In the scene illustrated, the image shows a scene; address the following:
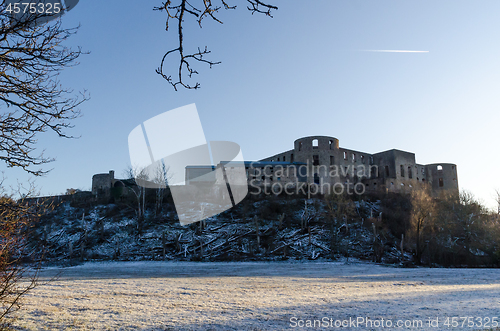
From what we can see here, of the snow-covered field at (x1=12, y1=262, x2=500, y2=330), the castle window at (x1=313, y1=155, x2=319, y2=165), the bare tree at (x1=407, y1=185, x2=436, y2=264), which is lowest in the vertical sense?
the snow-covered field at (x1=12, y1=262, x2=500, y2=330)

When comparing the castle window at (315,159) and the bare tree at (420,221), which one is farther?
the castle window at (315,159)

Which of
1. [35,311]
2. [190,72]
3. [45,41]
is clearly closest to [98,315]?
[35,311]

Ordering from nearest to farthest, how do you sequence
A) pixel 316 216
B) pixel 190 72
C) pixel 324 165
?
pixel 190 72 < pixel 316 216 < pixel 324 165

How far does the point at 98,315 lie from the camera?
28.7 ft

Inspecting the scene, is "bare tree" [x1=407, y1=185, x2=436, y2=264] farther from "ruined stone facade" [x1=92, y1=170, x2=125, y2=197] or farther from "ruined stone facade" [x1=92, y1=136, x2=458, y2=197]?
"ruined stone facade" [x1=92, y1=170, x2=125, y2=197]

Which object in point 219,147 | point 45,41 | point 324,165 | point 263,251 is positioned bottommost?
point 263,251

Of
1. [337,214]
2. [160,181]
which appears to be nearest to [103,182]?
[160,181]

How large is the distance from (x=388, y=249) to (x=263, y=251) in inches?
483

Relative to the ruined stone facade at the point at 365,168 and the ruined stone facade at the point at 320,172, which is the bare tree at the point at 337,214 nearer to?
the ruined stone facade at the point at 320,172

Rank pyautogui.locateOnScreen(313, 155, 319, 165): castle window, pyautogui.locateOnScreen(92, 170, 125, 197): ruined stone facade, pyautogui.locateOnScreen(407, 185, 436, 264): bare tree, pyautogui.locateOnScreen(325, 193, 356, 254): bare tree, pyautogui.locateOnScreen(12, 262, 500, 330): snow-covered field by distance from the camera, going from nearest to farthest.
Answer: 1. pyautogui.locateOnScreen(12, 262, 500, 330): snow-covered field
2. pyautogui.locateOnScreen(407, 185, 436, 264): bare tree
3. pyautogui.locateOnScreen(325, 193, 356, 254): bare tree
4. pyautogui.locateOnScreen(92, 170, 125, 197): ruined stone facade
5. pyautogui.locateOnScreen(313, 155, 319, 165): castle window

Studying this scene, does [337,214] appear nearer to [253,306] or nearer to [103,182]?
[253,306]

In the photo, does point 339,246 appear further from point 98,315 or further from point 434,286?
point 98,315

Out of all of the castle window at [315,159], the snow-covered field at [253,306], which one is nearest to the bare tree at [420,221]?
the snow-covered field at [253,306]

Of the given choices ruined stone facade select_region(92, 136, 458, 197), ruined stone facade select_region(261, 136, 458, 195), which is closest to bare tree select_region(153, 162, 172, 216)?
ruined stone facade select_region(92, 136, 458, 197)
